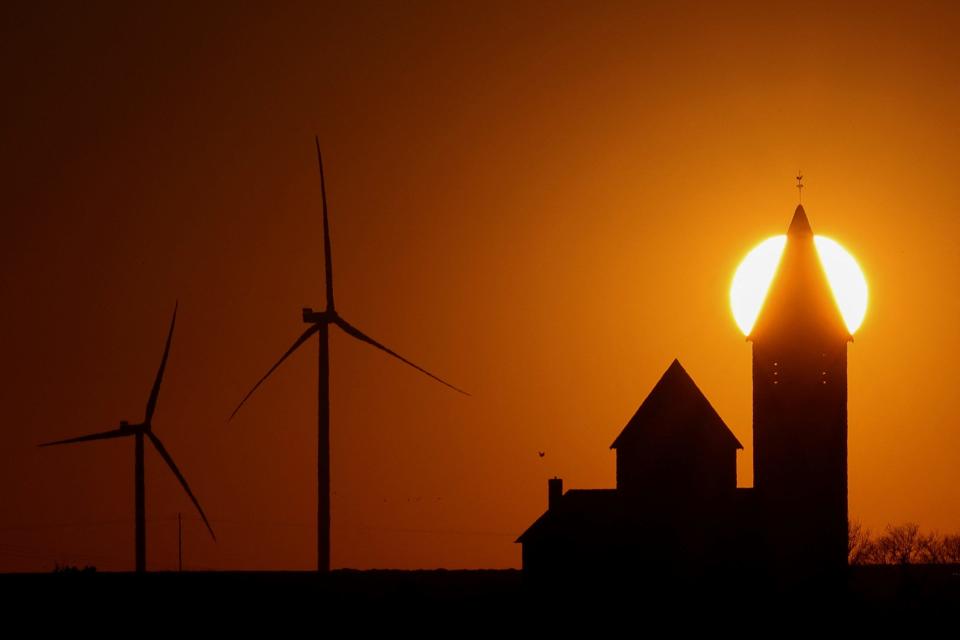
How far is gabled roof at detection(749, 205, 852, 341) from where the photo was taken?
102312 mm

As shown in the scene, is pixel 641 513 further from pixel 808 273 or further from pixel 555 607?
pixel 808 273

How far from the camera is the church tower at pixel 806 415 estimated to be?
101 metres

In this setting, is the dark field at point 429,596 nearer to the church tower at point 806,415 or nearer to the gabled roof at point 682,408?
the church tower at point 806,415

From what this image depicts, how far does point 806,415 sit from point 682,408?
6320 millimetres

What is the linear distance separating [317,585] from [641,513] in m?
16.7

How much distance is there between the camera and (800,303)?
336 feet

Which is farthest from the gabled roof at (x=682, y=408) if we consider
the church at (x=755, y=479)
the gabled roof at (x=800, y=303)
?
the gabled roof at (x=800, y=303)

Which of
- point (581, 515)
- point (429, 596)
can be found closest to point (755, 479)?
point (581, 515)

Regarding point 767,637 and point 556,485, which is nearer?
point 767,637

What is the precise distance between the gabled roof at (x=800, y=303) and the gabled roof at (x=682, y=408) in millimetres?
4523

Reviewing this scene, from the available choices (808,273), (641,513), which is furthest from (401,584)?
(808,273)

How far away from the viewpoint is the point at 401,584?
102 metres

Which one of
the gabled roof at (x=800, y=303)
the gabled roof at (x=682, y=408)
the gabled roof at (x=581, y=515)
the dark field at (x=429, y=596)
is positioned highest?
the gabled roof at (x=800, y=303)

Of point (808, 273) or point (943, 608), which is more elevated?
point (808, 273)
